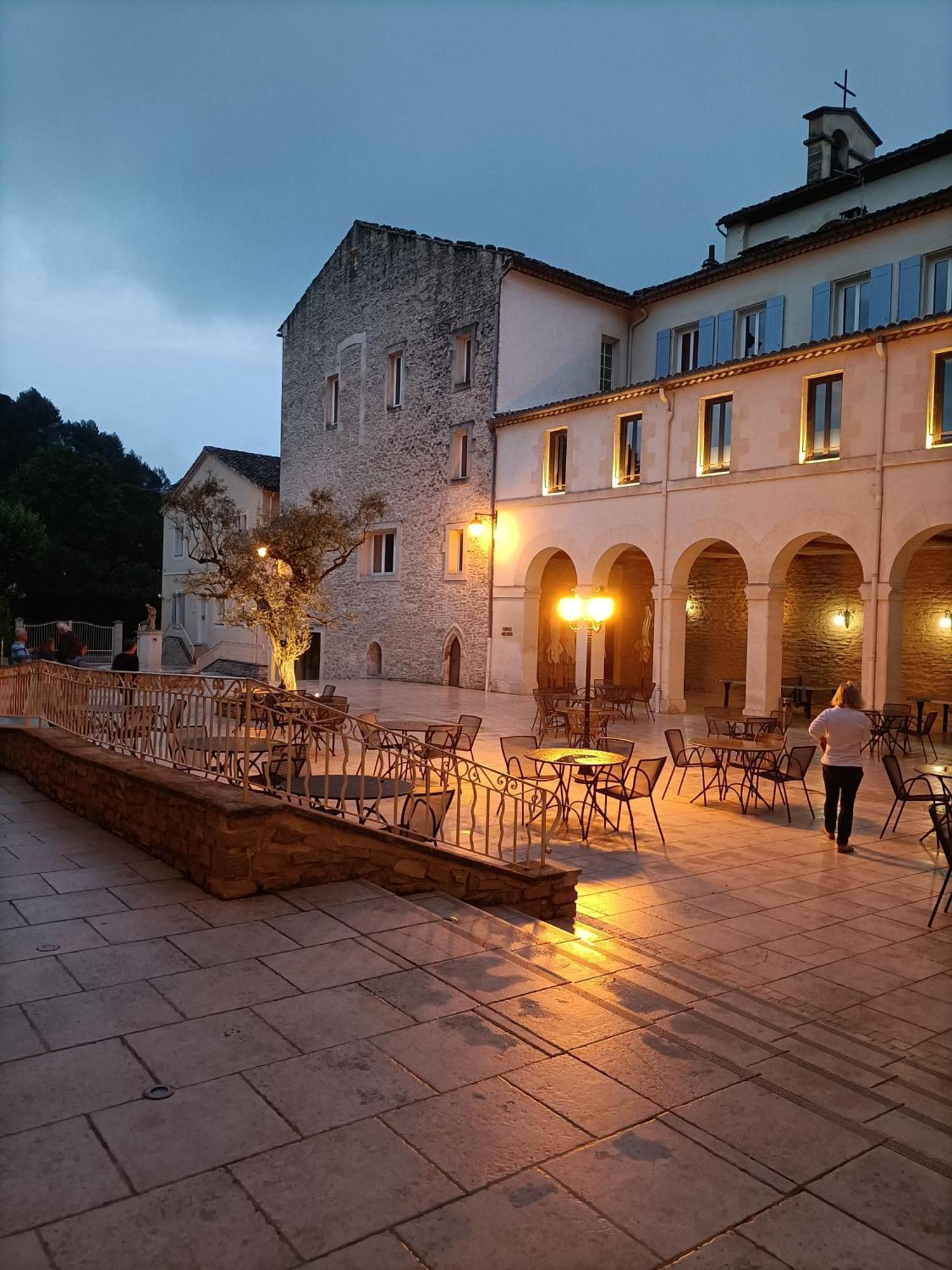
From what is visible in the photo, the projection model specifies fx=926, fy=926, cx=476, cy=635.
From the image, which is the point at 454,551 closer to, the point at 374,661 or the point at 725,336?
the point at 374,661

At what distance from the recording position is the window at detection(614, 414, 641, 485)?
1980 centimetres

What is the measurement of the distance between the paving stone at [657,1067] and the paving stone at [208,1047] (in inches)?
49.5

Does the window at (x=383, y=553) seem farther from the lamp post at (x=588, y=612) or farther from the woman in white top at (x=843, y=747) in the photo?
the woman in white top at (x=843, y=747)

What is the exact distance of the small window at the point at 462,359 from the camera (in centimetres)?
2417

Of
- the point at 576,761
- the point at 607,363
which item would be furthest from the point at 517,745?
the point at 607,363

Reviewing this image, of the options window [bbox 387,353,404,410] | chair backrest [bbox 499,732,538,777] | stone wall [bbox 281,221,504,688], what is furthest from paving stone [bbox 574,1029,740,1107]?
window [bbox 387,353,404,410]

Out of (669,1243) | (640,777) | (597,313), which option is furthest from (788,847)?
(597,313)

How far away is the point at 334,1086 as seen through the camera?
335 centimetres

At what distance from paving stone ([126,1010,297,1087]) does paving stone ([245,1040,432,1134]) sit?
9 cm

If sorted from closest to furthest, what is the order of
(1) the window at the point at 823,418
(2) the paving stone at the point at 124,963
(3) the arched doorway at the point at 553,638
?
(2) the paving stone at the point at 124,963 < (1) the window at the point at 823,418 < (3) the arched doorway at the point at 553,638

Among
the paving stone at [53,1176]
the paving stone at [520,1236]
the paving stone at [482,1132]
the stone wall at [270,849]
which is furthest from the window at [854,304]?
the paving stone at [53,1176]

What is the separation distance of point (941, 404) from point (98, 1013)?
14.9m

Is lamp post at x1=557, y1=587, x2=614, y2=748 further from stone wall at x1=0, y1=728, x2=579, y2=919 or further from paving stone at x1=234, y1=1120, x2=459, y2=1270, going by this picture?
paving stone at x1=234, y1=1120, x2=459, y2=1270

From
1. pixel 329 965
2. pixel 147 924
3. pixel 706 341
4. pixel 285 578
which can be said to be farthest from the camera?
pixel 706 341
